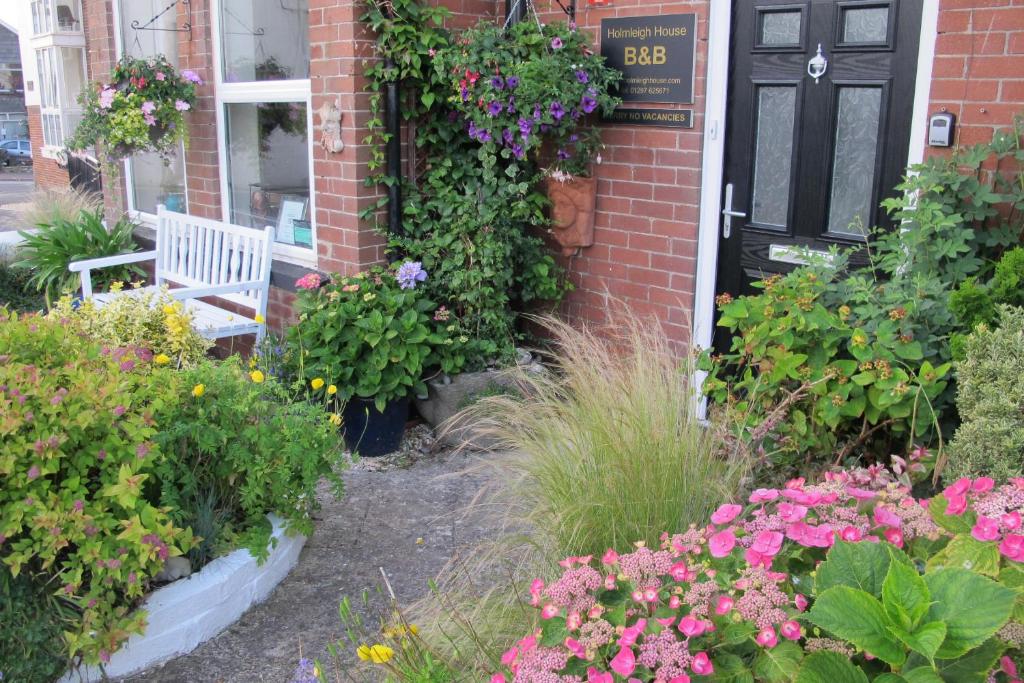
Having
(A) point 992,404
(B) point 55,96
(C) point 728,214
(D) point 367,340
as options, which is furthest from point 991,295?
(B) point 55,96

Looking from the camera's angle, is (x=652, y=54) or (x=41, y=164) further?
(x=41, y=164)

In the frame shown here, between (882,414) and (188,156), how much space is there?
520 centimetres

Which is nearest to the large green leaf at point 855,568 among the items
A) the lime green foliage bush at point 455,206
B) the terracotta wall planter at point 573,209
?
the lime green foliage bush at point 455,206

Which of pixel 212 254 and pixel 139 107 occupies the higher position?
pixel 139 107

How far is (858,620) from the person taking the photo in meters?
1.50

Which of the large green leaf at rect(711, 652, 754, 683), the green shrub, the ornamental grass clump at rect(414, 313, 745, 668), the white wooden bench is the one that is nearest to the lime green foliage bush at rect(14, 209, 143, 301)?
the white wooden bench

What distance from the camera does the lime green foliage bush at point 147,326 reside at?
162 inches

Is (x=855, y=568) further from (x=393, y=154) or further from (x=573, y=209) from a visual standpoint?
(x=393, y=154)

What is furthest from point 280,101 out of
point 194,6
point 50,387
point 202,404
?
point 50,387

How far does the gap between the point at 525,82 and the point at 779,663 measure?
10.8 feet

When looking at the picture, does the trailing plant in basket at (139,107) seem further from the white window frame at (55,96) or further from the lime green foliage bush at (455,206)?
the white window frame at (55,96)

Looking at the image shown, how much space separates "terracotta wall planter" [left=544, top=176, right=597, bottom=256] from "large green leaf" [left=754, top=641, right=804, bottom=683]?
348 cm

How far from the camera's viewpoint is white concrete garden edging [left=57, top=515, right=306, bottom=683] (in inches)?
112

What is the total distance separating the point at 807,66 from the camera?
3955 mm
